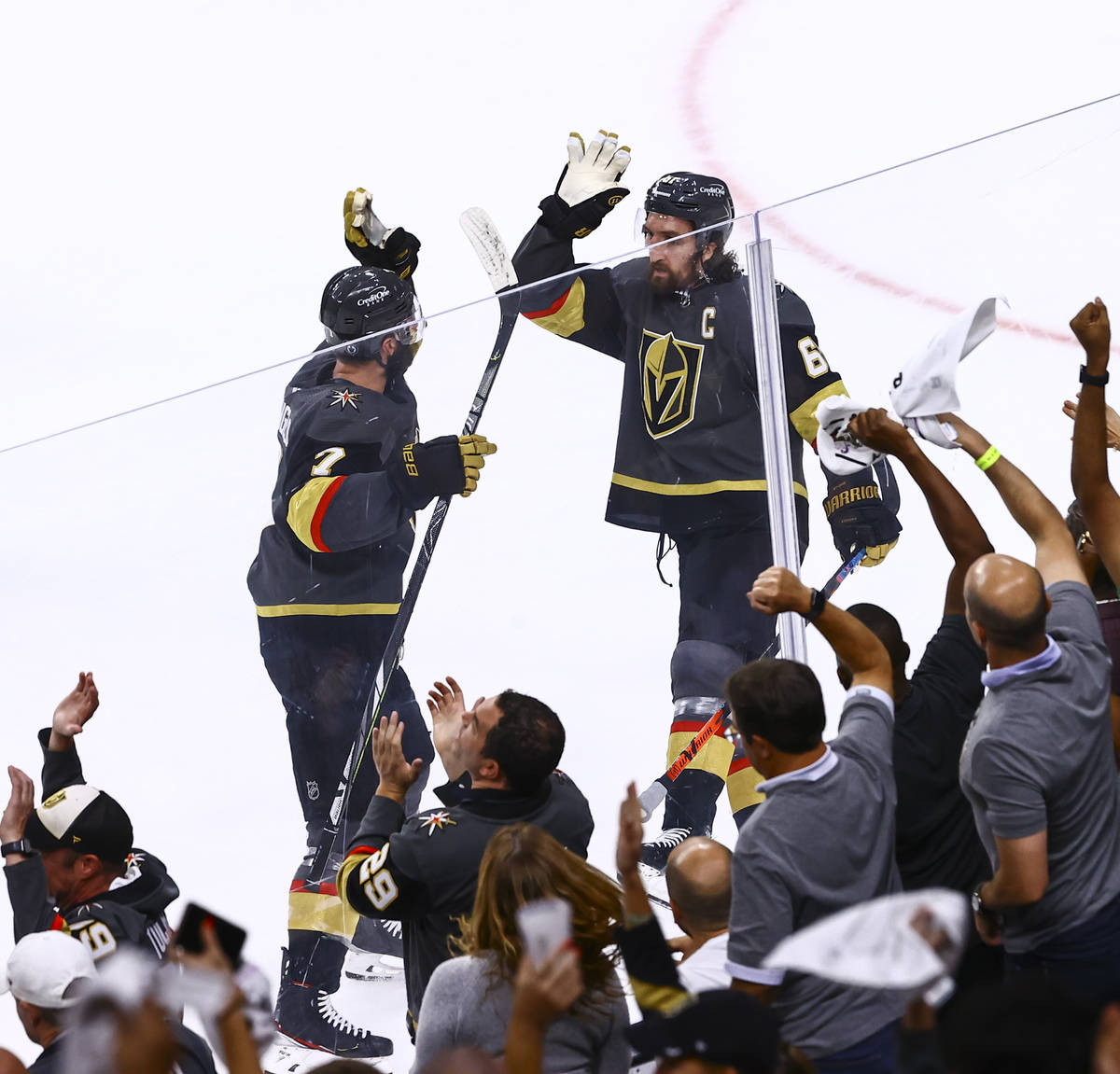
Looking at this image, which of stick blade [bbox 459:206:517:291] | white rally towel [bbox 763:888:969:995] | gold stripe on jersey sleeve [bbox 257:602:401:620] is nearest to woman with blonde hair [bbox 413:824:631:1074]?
white rally towel [bbox 763:888:969:995]

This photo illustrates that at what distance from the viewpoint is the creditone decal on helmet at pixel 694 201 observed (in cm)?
325

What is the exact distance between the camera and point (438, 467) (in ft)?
10.1

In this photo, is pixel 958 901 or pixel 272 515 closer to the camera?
pixel 958 901

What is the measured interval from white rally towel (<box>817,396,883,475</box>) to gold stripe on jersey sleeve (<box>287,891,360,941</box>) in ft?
4.15

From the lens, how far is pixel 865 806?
1920 millimetres

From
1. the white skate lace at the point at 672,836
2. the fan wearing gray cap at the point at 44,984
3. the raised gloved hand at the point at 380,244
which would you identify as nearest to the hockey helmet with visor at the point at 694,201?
the raised gloved hand at the point at 380,244

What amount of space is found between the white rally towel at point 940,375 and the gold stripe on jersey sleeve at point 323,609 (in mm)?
1138

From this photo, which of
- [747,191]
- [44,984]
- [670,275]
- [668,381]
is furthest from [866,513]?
[747,191]

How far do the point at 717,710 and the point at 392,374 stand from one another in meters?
0.94

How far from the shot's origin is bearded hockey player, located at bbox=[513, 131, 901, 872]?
271 cm

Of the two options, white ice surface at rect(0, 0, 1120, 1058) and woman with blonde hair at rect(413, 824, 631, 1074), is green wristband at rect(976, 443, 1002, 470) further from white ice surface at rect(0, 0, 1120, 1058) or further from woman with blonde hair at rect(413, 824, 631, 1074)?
woman with blonde hair at rect(413, 824, 631, 1074)

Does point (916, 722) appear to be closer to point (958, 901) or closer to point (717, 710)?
point (717, 710)

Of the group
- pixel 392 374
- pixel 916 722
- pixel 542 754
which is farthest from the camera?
pixel 392 374

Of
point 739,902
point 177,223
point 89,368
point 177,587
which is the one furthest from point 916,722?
point 177,223
